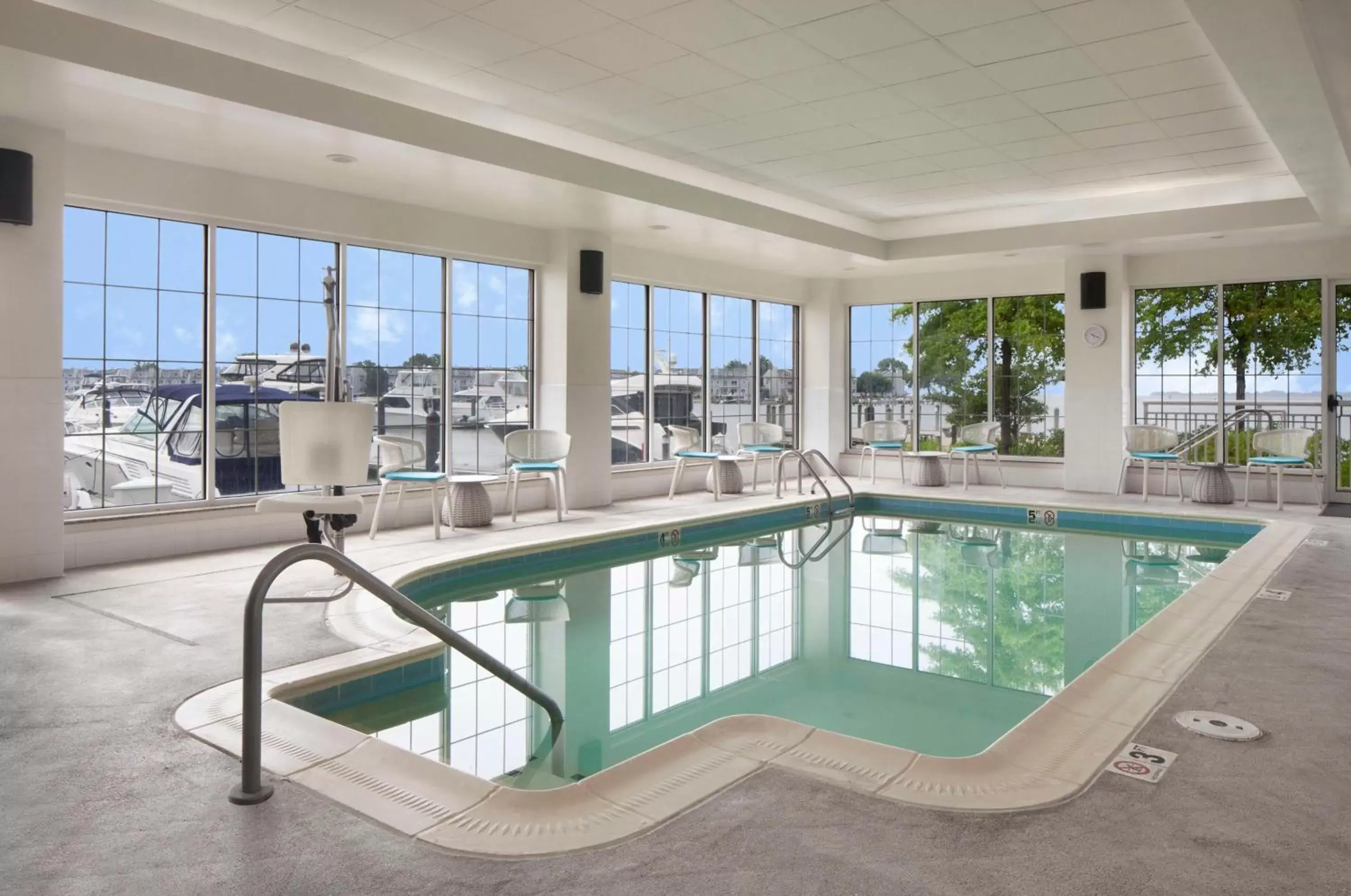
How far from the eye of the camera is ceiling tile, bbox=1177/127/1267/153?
6344 millimetres

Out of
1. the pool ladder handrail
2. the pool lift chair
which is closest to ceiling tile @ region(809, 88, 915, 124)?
the pool ladder handrail

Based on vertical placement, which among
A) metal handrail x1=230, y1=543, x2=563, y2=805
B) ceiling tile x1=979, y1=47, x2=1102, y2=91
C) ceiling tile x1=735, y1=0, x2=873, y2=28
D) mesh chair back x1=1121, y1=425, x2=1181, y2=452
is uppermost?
ceiling tile x1=979, y1=47, x2=1102, y2=91

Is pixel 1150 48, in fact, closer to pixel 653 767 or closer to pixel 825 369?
pixel 653 767

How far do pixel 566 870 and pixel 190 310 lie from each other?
18.4 feet

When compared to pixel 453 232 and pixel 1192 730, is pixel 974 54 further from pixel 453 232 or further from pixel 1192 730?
pixel 453 232

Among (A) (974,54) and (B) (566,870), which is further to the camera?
(A) (974,54)

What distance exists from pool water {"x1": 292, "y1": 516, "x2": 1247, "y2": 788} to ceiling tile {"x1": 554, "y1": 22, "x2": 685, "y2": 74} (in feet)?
9.84

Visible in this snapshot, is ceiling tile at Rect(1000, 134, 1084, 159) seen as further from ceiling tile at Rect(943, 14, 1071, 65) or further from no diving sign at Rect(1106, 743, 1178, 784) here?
no diving sign at Rect(1106, 743, 1178, 784)

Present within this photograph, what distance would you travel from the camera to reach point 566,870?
1.92 meters

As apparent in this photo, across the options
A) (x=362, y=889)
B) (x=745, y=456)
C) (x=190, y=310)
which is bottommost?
(x=362, y=889)

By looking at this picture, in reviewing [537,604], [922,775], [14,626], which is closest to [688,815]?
[922,775]

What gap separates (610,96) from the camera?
5637 millimetres

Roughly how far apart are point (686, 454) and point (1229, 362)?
18.5ft

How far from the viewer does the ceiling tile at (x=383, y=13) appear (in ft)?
14.2
